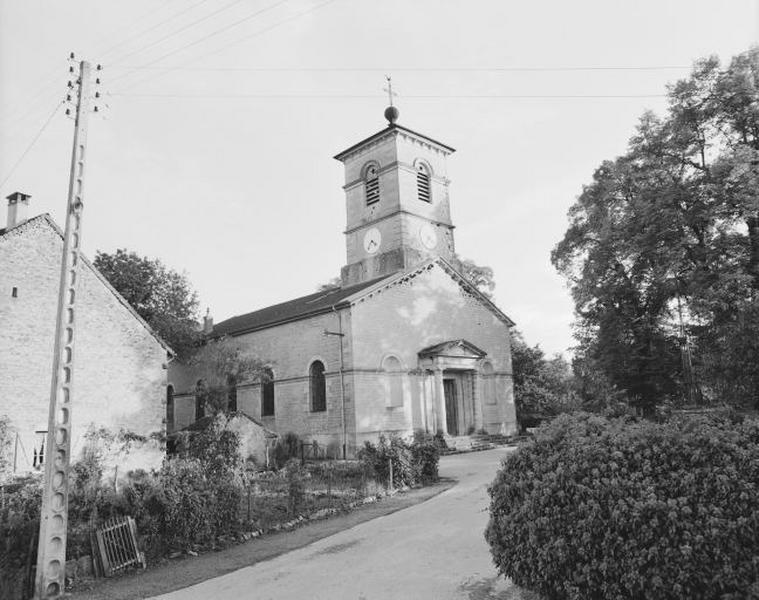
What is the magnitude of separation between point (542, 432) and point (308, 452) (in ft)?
65.8

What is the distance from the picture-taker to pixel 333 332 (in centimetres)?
2581

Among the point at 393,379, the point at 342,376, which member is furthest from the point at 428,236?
the point at 342,376

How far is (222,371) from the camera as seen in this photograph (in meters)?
29.8

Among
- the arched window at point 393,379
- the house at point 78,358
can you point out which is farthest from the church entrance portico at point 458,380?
the house at point 78,358

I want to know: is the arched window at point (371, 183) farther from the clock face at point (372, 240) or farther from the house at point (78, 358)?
the house at point (78, 358)

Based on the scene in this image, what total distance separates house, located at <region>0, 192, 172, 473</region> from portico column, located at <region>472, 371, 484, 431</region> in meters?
15.2

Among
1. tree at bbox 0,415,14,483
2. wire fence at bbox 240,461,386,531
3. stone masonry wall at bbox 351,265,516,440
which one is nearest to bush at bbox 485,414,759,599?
wire fence at bbox 240,461,386,531

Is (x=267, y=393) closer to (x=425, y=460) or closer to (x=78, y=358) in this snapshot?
(x=78, y=358)

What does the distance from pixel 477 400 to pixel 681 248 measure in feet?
42.5

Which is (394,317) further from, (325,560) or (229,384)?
(325,560)

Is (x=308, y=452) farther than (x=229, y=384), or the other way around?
(x=229, y=384)

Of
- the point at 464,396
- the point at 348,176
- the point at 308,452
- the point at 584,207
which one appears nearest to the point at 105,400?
the point at 308,452

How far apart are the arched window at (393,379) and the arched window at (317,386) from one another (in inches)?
115

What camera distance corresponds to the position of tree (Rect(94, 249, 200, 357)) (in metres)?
31.0
